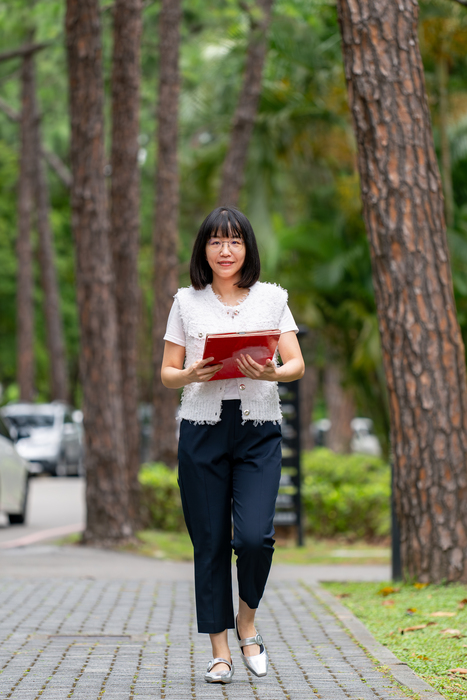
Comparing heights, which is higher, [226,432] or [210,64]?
[210,64]

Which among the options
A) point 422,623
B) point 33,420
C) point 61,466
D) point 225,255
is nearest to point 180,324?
point 225,255

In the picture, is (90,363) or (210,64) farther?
(210,64)

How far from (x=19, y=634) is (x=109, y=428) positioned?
16.0 feet

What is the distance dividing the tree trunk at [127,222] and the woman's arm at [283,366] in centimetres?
730

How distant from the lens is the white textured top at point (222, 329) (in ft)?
15.1

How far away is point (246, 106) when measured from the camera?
1584cm

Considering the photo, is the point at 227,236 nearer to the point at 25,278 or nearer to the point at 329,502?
the point at 329,502

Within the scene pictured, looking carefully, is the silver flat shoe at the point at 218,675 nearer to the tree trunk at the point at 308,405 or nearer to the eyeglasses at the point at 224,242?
the eyeglasses at the point at 224,242

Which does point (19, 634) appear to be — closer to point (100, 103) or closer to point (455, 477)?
point (455, 477)

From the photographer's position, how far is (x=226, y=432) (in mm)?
4594

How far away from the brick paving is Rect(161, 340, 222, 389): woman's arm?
129cm

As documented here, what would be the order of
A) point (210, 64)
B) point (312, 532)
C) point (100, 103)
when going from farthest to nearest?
1. point (210, 64)
2. point (312, 532)
3. point (100, 103)

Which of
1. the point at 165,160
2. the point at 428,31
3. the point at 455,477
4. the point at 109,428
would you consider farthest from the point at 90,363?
the point at 428,31

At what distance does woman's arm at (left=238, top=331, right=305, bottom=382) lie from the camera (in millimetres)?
4367
